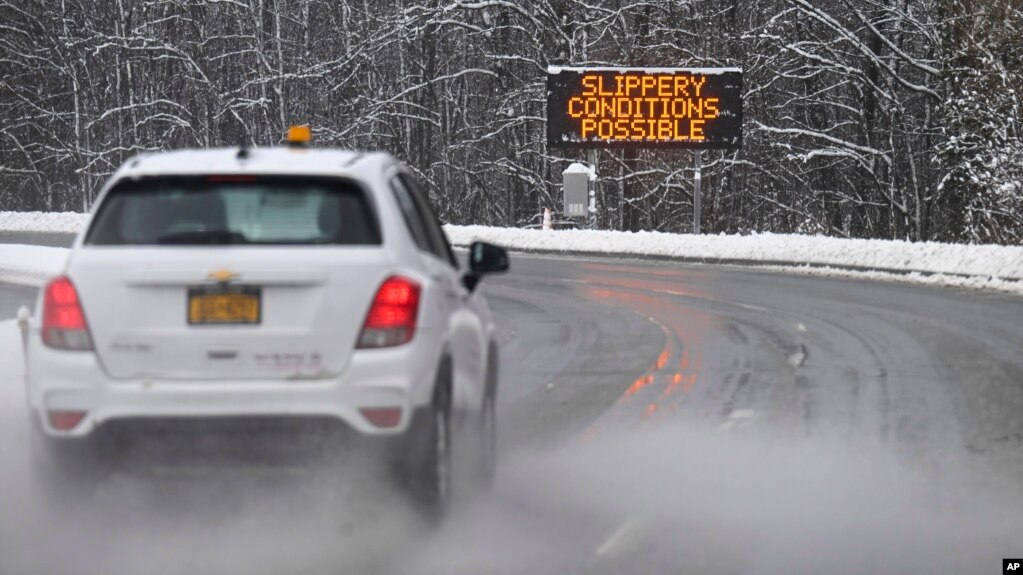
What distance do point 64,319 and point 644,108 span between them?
32858mm

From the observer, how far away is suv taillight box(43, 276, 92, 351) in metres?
6.27

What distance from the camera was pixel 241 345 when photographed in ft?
20.3

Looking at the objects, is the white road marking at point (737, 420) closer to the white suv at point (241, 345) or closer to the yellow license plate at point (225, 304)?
the white suv at point (241, 345)

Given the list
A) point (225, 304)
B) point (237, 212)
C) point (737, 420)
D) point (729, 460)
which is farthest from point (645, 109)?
point (225, 304)

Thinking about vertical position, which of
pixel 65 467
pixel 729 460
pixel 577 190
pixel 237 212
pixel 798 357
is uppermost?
pixel 577 190

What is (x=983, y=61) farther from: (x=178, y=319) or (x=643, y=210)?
(x=178, y=319)

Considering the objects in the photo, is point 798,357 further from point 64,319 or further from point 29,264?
point 29,264

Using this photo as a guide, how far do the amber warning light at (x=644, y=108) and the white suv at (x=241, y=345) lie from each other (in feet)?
105

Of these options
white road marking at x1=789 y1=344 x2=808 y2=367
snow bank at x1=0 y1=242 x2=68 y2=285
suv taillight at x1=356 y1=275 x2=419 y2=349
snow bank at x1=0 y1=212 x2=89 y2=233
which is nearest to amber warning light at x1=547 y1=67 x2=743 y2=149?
snow bank at x1=0 y1=242 x2=68 y2=285

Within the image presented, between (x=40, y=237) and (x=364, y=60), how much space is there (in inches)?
428

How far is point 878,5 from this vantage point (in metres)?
41.9

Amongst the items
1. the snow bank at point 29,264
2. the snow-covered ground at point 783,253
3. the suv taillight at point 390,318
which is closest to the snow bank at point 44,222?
the snow-covered ground at point 783,253

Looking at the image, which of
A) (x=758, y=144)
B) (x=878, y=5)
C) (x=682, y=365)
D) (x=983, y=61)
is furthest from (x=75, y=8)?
(x=682, y=365)

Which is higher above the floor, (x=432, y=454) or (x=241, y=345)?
(x=241, y=345)
